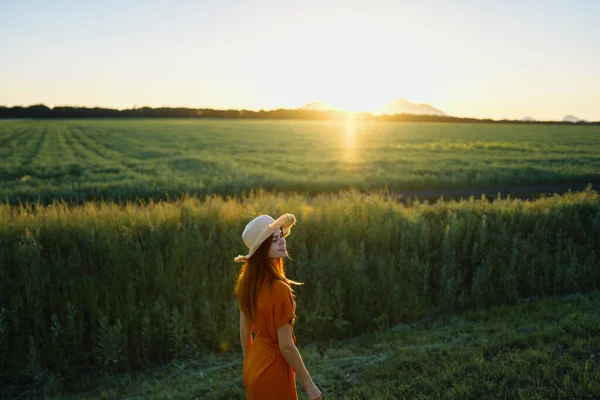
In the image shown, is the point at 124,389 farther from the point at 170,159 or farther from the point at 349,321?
the point at 170,159

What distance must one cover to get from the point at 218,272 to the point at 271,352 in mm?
5345

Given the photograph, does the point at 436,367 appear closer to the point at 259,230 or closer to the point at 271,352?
the point at 271,352

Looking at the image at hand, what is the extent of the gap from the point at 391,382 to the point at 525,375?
1.34m

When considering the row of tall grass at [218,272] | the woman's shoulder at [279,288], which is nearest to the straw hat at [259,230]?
the woman's shoulder at [279,288]

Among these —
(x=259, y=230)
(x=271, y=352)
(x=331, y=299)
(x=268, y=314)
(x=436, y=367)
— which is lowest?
(x=331, y=299)

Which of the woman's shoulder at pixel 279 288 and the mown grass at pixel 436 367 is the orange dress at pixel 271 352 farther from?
the mown grass at pixel 436 367

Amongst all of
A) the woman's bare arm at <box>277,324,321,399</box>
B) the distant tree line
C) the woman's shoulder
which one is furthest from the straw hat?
the distant tree line

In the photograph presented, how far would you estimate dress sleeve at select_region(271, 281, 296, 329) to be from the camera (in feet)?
10.5

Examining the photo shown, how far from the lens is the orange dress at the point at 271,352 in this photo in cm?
321

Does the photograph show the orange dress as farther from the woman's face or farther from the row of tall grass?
the row of tall grass

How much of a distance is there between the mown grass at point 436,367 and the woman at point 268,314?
211cm

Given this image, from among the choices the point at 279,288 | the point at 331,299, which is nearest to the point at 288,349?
the point at 279,288

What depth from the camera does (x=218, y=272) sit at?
8484mm

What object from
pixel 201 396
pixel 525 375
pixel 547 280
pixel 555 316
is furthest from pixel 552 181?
pixel 201 396
